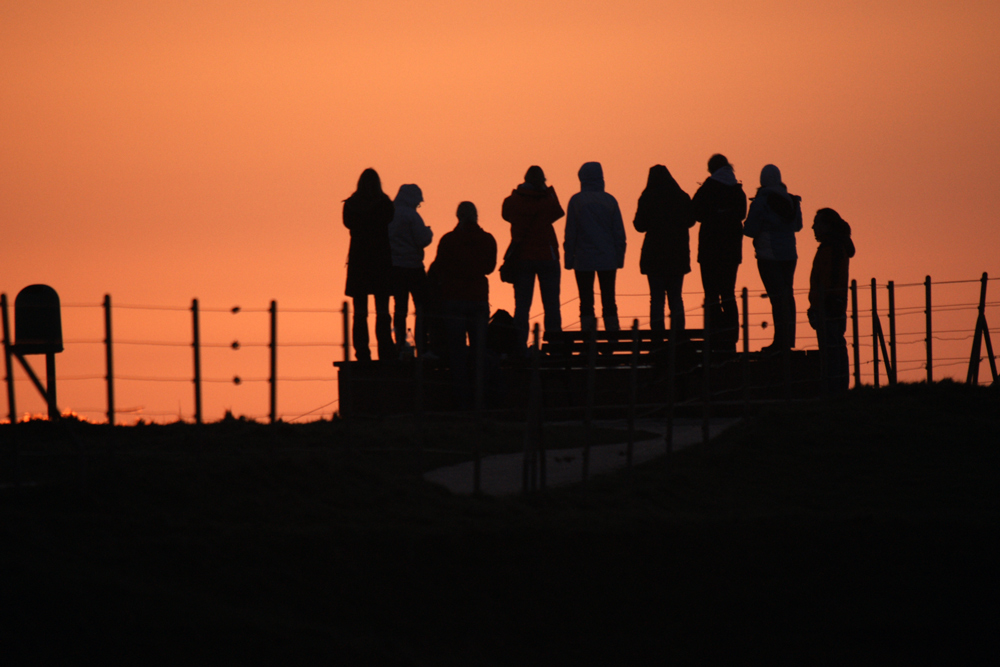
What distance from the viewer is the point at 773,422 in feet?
47.5

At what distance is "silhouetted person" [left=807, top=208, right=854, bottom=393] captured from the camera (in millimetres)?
16281

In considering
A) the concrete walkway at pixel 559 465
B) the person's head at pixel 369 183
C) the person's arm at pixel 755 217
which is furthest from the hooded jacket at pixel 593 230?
the person's head at pixel 369 183

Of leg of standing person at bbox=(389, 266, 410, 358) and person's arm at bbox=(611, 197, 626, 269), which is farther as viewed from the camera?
person's arm at bbox=(611, 197, 626, 269)

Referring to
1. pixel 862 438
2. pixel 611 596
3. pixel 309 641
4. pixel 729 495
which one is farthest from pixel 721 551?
pixel 862 438

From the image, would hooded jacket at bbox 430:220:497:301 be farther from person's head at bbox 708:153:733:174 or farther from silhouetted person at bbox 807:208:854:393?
silhouetted person at bbox 807:208:854:393

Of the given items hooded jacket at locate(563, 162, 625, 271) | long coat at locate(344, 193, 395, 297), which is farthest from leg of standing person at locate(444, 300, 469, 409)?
hooded jacket at locate(563, 162, 625, 271)

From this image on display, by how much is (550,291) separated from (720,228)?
214cm

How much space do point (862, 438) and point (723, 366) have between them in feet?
9.40

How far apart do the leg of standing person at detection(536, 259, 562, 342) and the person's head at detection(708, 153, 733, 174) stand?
2.17 m

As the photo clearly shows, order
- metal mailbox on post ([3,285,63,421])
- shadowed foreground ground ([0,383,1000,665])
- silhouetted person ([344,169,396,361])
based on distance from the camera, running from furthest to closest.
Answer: silhouetted person ([344,169,396,361])
metal mailbox on post ([3,285,63,421])
shadowed foreground ground ([0,383,1000,665])

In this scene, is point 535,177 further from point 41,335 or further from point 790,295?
point 41,335

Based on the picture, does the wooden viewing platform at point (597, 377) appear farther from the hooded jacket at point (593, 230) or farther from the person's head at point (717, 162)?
the person's head at point (717, 162)

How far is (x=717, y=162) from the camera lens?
15.5 meters

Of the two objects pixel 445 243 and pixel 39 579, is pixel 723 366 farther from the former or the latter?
pixel 39 579
